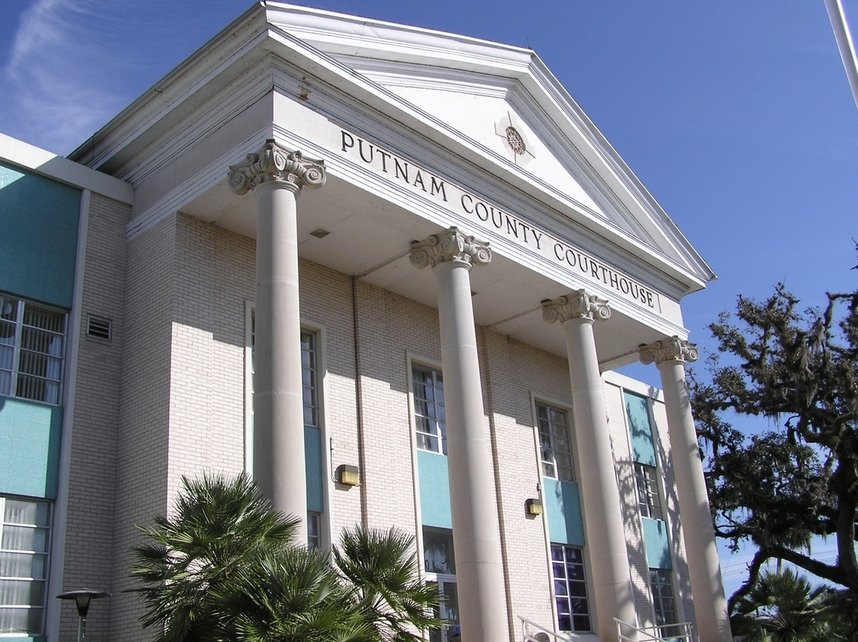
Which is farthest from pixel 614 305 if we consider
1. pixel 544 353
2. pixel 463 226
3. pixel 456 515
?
pixel 456 515

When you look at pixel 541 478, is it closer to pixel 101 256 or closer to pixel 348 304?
pixel 348 304

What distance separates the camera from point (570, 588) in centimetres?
2034

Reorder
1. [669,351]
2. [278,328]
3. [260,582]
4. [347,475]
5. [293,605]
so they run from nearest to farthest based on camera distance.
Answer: [293,605]
[260,582]
[278,328]
[347,475]
[669,351]

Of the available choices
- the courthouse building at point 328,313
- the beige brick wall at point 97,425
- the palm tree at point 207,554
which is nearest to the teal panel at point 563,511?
the courthouse building at point 328,313

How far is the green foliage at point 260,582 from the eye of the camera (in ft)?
26.6

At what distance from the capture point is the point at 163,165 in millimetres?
15297

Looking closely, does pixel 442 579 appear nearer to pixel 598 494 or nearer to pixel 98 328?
pixel 598 494

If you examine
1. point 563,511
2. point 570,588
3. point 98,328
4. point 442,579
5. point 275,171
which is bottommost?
point 570,588

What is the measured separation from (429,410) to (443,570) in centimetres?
302

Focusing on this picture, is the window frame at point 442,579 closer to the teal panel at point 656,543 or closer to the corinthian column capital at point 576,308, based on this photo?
the corinthian column capital at point 576,308

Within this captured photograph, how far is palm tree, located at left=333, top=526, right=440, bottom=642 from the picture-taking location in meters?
9.21

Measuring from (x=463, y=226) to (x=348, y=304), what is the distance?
2704mm

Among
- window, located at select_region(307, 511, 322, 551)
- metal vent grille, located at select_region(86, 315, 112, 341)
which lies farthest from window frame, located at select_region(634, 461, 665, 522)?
metal vent grille, located at select_region(86, 315, 112, 341)

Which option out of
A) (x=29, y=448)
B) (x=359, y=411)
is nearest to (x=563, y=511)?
(x=359, y=411)
